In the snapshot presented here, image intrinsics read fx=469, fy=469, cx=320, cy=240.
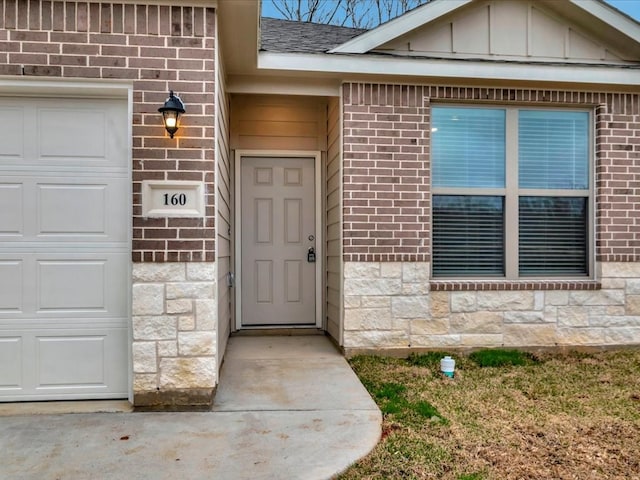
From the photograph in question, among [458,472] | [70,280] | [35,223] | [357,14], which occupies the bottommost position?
[458,472]

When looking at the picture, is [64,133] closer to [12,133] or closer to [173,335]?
[12,133]

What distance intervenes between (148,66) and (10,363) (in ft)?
7.20

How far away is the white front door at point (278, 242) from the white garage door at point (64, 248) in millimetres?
2151

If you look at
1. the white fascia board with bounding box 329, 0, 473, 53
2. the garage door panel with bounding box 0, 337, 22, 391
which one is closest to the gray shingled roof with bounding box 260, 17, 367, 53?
the white fascia board with bounding box 329, 0, 473, 53

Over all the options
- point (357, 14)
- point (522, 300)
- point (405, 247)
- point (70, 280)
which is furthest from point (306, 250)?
point (357, 14)

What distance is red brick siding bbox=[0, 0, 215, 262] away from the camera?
3.03m

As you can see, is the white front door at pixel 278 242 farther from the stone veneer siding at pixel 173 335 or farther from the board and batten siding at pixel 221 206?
the stone veneer siding at pixel 173 335

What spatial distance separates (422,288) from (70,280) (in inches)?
117

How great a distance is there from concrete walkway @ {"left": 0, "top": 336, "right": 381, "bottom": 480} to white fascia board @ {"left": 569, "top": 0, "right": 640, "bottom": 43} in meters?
4.08

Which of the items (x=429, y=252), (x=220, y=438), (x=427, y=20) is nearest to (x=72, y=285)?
(x=220, y=438)

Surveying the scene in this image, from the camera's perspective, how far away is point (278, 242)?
5352mm

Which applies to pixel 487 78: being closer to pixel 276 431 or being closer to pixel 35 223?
pixel 276 431

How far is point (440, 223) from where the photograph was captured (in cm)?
461

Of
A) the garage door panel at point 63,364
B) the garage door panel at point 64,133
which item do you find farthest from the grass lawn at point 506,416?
the garage door panel at point 64,133
